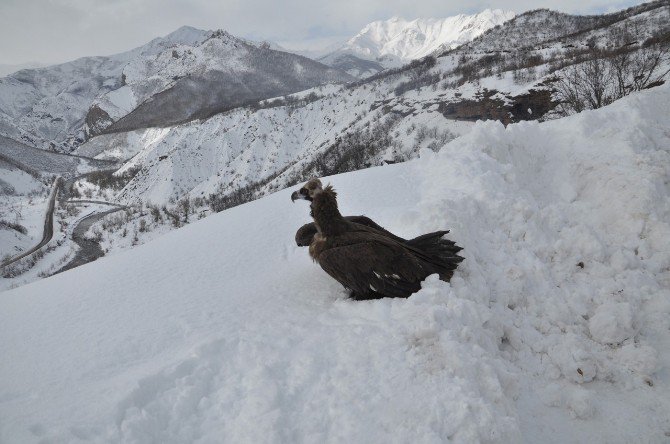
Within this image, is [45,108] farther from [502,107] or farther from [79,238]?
[502,107]

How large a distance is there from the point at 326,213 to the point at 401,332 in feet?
4.84

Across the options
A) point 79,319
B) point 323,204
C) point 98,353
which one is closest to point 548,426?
point 323,204

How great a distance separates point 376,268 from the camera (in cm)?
340

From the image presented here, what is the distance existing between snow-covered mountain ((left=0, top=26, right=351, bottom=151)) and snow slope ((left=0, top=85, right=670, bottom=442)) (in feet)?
425

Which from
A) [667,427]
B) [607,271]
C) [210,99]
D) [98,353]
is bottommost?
[667,427]

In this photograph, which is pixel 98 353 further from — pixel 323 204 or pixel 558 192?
pixel 558 192

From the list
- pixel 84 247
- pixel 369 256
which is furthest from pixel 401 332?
pixel 84 247

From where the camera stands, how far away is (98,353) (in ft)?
9.43

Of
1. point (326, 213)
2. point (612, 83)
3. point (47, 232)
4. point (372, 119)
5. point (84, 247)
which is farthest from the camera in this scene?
point (372, 119)

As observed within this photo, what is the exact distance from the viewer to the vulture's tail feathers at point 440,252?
364cm

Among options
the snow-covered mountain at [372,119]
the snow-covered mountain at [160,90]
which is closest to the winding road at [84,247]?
the snow-covered mountain at [372,119]

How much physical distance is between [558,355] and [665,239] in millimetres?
2699

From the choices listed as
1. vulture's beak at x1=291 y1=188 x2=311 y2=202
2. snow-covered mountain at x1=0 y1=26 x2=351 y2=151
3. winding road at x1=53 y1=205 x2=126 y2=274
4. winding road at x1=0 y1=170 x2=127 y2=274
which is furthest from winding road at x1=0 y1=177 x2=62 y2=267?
snow-covered mountain at x1=0 y1=26 x2=351 y2=151

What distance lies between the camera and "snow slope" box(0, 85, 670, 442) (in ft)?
7.39
